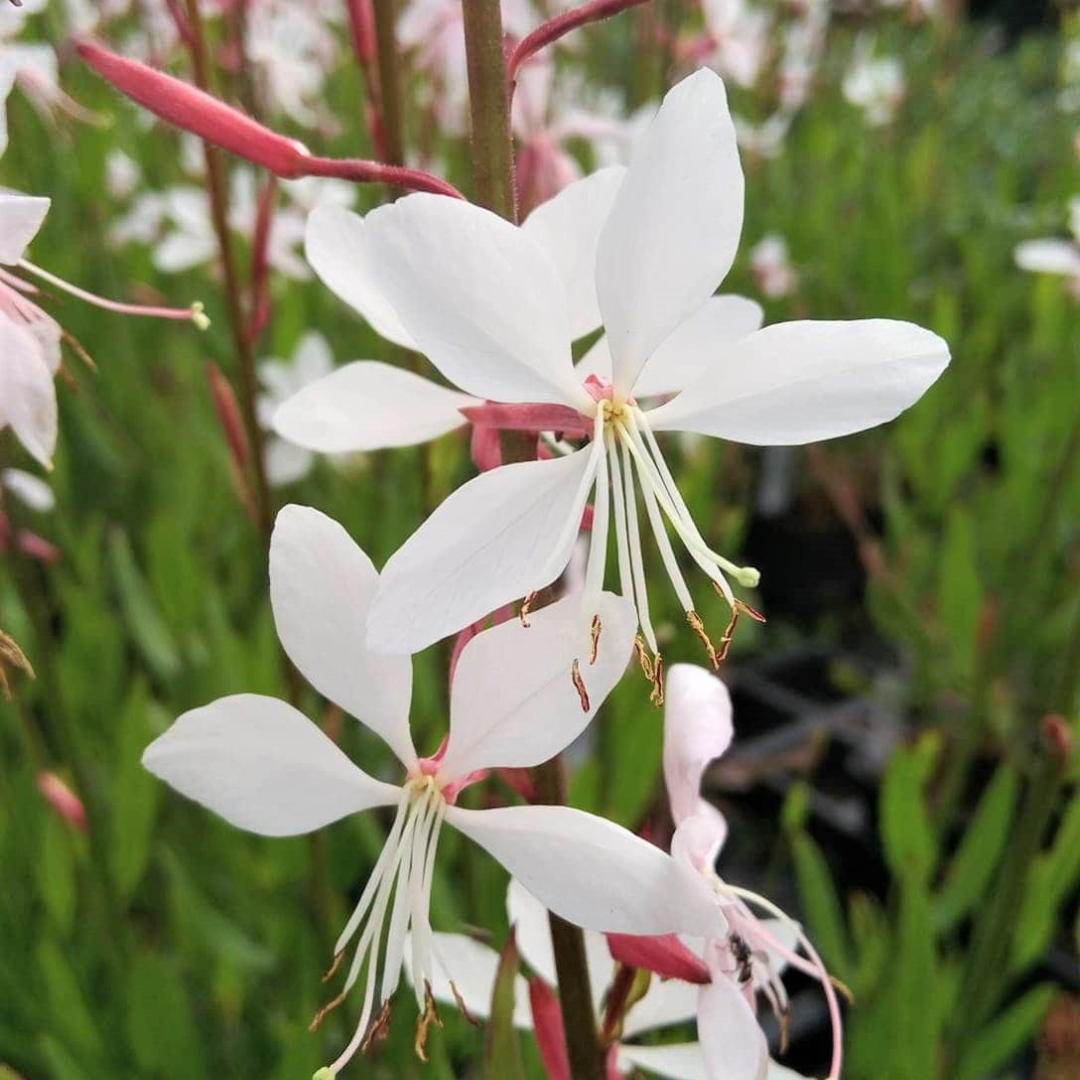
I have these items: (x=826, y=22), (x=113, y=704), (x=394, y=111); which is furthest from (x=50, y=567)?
(x=826, y=22)

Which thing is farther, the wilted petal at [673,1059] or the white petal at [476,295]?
the wilted petal at [673,1059]

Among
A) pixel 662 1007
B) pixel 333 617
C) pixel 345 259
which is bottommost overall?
pixel 662 1007

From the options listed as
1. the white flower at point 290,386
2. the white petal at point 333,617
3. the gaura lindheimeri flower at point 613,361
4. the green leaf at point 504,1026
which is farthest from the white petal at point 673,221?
the white flower at point 290,386

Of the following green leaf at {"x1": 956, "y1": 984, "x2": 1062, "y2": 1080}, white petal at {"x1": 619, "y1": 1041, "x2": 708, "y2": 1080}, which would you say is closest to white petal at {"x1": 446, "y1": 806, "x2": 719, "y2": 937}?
white petal at {"x1": 619, "y1": 1041, "x2": 708, "y2": 1080}

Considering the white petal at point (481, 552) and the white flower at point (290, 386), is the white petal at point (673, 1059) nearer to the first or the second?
the white petal at point (481, 552)

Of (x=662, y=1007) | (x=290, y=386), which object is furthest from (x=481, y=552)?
(x=290, y=386)

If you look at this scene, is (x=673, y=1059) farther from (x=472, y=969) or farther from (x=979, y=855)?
(x=979, y=855)
